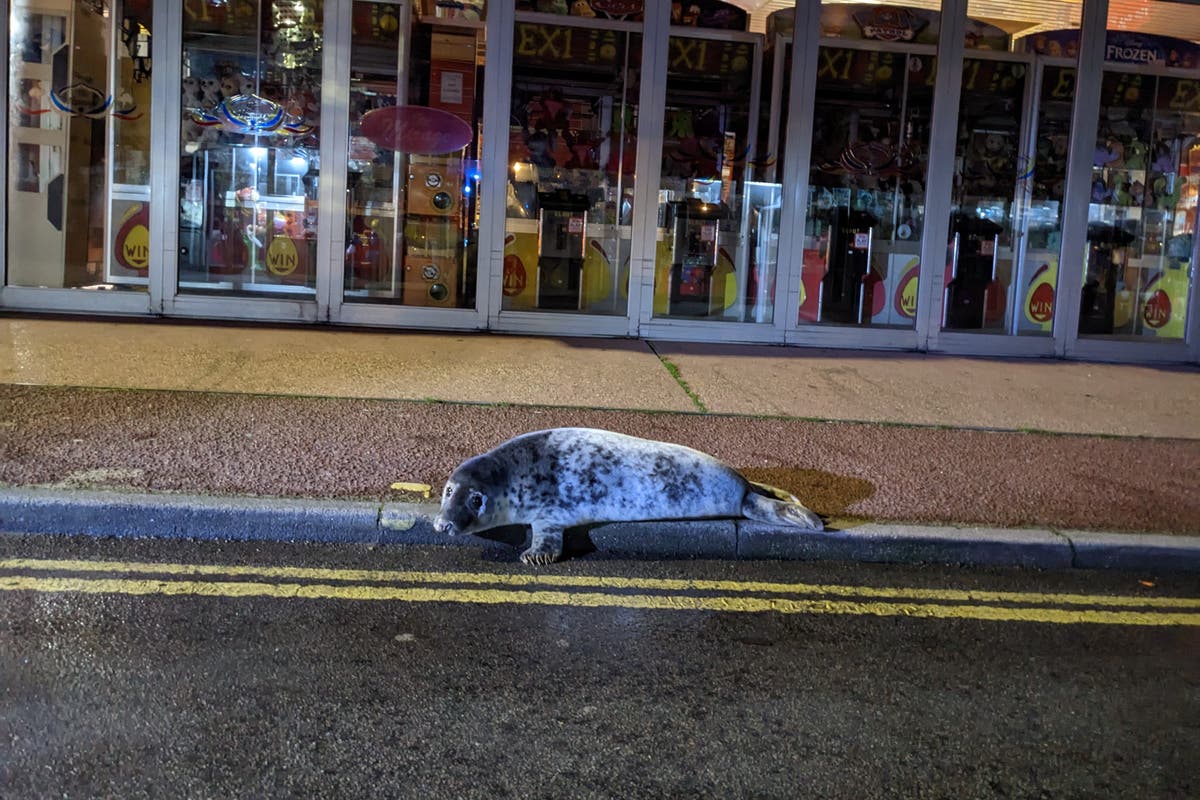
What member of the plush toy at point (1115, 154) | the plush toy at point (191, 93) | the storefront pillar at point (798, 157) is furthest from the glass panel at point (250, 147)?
the plush toy at point (1115, 154)

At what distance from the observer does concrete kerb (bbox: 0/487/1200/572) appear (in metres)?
5.07

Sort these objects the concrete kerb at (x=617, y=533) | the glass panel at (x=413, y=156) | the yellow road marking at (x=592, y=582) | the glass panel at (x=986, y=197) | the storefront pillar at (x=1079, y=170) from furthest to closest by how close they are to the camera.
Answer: the glass panel at (x=986, y=197), the storefront pillar at (x=1079, y=170), the glass panel at (x=413, y=156), the concrete kerb at (x=617, y=533), the yellow road marking at (x=592, y=582)

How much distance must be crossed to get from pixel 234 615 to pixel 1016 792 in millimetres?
2750

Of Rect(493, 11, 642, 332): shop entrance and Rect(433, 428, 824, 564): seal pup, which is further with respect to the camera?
Rect(493, 11, 642, 332): shop entrance

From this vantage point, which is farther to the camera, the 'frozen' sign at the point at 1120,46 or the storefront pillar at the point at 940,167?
the 'frozen' sign at the point at 1120,46

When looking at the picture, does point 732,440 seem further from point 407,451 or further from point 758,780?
point 758,780

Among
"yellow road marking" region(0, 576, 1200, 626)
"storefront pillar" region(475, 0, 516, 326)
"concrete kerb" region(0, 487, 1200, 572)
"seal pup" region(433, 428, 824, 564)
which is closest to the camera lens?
"yellow road marking" region(0, 576, 1200, 626)

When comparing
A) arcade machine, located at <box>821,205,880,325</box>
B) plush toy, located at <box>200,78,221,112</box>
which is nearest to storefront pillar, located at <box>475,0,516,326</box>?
plush toy, located at <box>200,78,221,112</box>

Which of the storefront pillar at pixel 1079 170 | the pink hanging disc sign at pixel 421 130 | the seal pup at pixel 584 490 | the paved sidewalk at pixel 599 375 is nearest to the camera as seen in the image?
the seal pup at pixel 584 490

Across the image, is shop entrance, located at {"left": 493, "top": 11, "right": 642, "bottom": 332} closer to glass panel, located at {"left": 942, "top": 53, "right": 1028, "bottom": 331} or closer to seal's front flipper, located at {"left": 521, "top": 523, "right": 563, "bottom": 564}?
glass panel, located at {"left": 942, "top": 53, "right": 1028, "bottom": 331}

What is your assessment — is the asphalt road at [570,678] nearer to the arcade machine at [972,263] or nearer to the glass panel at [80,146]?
the glass panel at [80,146]

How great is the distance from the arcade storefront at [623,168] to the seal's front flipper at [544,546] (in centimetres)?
592

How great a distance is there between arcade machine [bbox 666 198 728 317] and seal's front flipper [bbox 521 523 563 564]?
253 inches

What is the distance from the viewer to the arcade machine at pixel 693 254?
11.2m
